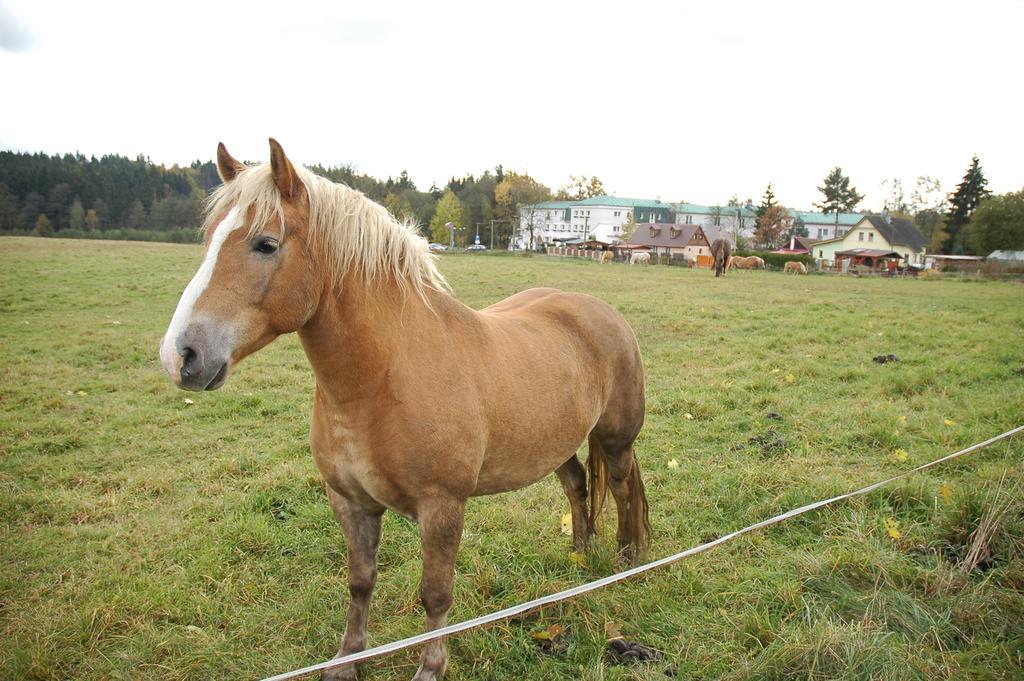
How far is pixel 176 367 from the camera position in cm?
192

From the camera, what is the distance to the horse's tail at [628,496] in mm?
3945

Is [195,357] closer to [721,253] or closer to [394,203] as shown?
[721,253]

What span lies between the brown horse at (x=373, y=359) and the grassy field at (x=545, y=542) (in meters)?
0.76

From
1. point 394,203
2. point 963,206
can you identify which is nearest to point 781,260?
point 963,206

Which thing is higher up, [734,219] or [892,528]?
[734,219]

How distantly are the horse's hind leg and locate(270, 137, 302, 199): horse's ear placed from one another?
2641 millimetres

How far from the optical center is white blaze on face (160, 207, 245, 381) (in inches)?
75.6

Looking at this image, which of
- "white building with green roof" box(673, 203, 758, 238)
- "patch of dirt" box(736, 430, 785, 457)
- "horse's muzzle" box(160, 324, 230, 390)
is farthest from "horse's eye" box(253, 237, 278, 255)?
"white building with green roof" box(673, 203, 758, 238)

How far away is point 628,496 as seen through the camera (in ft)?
12.9

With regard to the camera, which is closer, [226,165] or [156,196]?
[226,165]

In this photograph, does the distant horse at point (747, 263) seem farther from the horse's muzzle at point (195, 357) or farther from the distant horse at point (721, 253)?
the horse's muzzle at point (195, 357)

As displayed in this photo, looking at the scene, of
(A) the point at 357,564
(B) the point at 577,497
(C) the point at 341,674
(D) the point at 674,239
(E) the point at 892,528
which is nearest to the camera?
(C) the point at 341,674

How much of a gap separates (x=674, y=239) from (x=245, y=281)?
262 ft

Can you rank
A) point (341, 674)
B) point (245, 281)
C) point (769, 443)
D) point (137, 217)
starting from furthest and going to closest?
point (137, 217)
point (769, 443)
point (341, 674)
point (245, 281)
